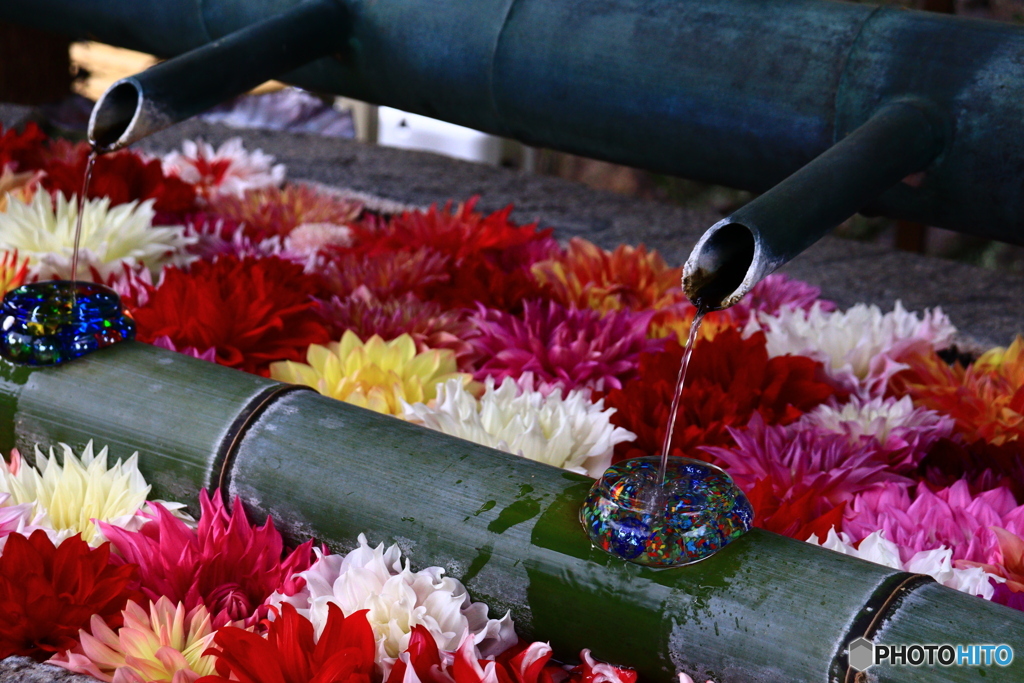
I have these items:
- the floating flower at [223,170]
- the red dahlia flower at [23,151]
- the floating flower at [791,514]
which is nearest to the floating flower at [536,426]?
the floating flower at [791,514]

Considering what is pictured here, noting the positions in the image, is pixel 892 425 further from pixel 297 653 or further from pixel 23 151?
pixel 23 151

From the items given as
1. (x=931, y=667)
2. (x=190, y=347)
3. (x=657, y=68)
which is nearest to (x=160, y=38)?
(x=190, y=347)

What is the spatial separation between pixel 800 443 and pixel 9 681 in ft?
2.54

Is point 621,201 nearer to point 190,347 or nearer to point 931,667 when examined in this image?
point 190,347

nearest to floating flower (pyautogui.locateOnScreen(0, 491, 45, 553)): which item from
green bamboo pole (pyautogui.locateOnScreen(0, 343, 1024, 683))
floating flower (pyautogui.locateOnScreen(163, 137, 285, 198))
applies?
green bamboo pole (pyautogui.locateOnScreen(0, 343, 1024, 683))

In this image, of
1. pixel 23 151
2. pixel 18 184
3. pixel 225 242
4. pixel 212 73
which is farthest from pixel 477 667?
pixel 23 151

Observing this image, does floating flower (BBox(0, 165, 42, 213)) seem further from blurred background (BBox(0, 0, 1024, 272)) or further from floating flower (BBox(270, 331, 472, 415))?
blurred background (BBox(0, 0, 1024, 272))

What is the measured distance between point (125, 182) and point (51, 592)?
1176 mm

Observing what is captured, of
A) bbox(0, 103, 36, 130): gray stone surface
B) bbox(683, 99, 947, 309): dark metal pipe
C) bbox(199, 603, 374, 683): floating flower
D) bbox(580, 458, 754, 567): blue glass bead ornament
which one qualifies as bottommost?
bbox(0, 103, 36, 130): gray stone surface

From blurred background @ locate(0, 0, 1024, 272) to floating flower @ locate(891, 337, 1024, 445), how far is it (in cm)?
200

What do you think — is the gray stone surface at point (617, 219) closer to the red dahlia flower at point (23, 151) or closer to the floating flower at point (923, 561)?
the red dahlia flower at point (23, 151)

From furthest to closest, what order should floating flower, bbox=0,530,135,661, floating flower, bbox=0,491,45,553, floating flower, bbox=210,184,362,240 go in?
floating flower, bbox=210,184,362,240, floating flower, bbox=0,491,45,553, floating flower, bbox=0,530,135,661

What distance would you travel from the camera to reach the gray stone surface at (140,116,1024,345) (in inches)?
71.6

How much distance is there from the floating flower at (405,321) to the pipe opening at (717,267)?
1.91 ft
